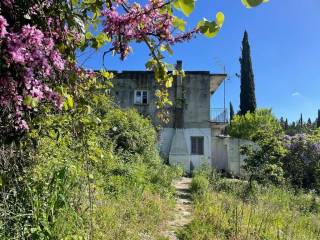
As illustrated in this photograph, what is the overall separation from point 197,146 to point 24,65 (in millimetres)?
29987

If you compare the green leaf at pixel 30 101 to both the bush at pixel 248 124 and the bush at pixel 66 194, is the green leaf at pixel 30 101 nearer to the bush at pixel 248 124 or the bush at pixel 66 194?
the bush at pixel 66 194

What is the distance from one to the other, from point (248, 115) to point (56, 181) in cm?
3991

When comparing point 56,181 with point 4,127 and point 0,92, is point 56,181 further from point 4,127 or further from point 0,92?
point 0,92

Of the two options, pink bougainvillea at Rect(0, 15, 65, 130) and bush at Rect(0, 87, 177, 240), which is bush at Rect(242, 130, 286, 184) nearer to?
bush at Rect(0, 87, 177, 240)

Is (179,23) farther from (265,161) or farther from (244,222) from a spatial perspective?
(265,161)

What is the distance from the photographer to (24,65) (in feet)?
9.20

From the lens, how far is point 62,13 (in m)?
3.46

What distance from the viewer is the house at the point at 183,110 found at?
32312 millimetres

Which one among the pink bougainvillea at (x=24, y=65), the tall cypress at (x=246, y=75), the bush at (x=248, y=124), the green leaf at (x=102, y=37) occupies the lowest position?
the pink bougainvillea at (x=24, y=65)

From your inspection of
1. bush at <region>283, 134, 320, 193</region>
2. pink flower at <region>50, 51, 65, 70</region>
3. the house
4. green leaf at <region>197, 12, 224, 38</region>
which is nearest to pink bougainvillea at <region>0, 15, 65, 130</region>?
pink flower at <region>50, 51, 65, 70</region>

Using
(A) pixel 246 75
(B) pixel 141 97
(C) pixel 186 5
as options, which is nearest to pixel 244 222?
(C) pixel 186 5

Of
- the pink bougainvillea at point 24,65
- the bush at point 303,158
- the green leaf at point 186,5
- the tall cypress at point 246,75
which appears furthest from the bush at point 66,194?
the tall cypress at point 246,75

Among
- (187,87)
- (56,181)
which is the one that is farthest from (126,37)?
(187,87)

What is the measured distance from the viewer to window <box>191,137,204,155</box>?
32.5 m
